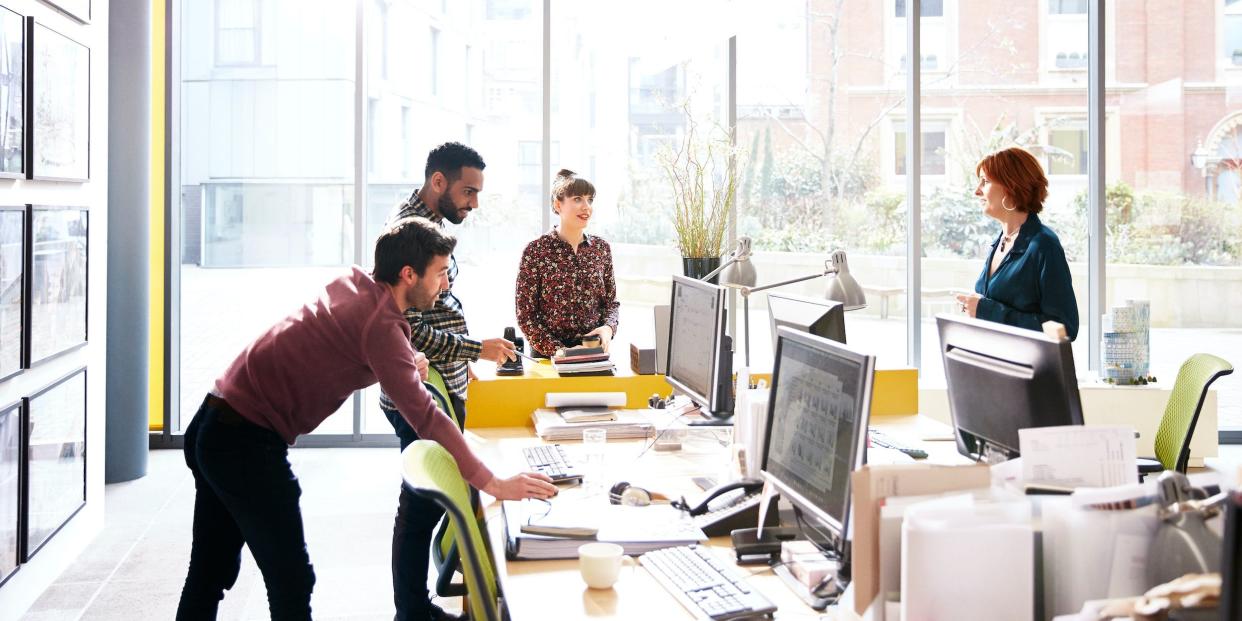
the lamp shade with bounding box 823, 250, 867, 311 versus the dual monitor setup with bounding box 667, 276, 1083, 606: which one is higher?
the lamp shade with bounding box 823, 250, 867, 311

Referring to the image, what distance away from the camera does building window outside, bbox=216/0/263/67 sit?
6.47 m

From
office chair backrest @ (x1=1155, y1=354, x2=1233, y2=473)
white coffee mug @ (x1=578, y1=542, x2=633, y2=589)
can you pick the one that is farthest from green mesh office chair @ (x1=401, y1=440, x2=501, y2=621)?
office chair backrest @ (x1=1155, y1=354, x2=1233, y2=473)

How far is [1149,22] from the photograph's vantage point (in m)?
6.86

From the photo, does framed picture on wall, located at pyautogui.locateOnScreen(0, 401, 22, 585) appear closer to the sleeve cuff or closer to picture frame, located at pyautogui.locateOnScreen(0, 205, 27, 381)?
picture frame, located at pyautogui.locateOnScreen(0, 205, 27, 381)

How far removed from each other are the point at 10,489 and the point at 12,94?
1.35m

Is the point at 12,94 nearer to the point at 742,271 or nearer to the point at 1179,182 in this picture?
the point at 742,271

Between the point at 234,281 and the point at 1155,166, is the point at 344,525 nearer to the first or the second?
the point at 234,281

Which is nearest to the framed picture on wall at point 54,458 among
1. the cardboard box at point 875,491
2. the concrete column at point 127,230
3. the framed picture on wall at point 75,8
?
the concrete column at point 127,230

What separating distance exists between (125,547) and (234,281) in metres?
2.26

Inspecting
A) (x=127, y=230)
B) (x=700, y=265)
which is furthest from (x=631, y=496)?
(x=127, y=230)

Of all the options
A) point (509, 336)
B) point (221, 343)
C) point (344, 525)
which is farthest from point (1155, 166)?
point (221, 343)

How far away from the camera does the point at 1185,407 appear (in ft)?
12.5

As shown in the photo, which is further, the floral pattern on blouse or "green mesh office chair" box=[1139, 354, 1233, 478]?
the floral pattern on blouse

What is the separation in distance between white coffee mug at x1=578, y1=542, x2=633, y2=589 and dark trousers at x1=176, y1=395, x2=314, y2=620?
1084 millimetres
